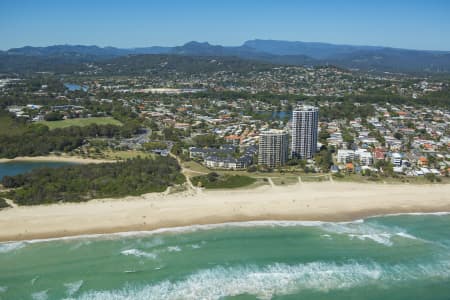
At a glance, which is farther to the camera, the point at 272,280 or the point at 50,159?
the point at 50,159

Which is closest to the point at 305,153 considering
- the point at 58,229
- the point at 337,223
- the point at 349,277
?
the point at 337,223

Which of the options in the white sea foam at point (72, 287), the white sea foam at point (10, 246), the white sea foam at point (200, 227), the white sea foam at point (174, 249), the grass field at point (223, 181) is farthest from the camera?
the grass field at point (223, 181)

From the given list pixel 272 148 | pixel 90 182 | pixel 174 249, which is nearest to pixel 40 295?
pixel 174 249

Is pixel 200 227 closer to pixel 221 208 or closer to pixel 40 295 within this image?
pixel 221 208

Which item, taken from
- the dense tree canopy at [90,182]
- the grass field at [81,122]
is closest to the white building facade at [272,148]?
the dense tree canopy at [90,182]

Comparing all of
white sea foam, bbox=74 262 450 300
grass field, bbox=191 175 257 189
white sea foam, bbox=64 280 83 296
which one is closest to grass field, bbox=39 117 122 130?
grass field, bbox=191 175 257 189

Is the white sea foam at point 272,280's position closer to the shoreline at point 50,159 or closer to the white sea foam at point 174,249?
the white sea foam at point 174,249

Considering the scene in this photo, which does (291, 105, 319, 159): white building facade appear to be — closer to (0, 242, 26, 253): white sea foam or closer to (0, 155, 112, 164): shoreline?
(0, 155, 112, 164): shoreline
